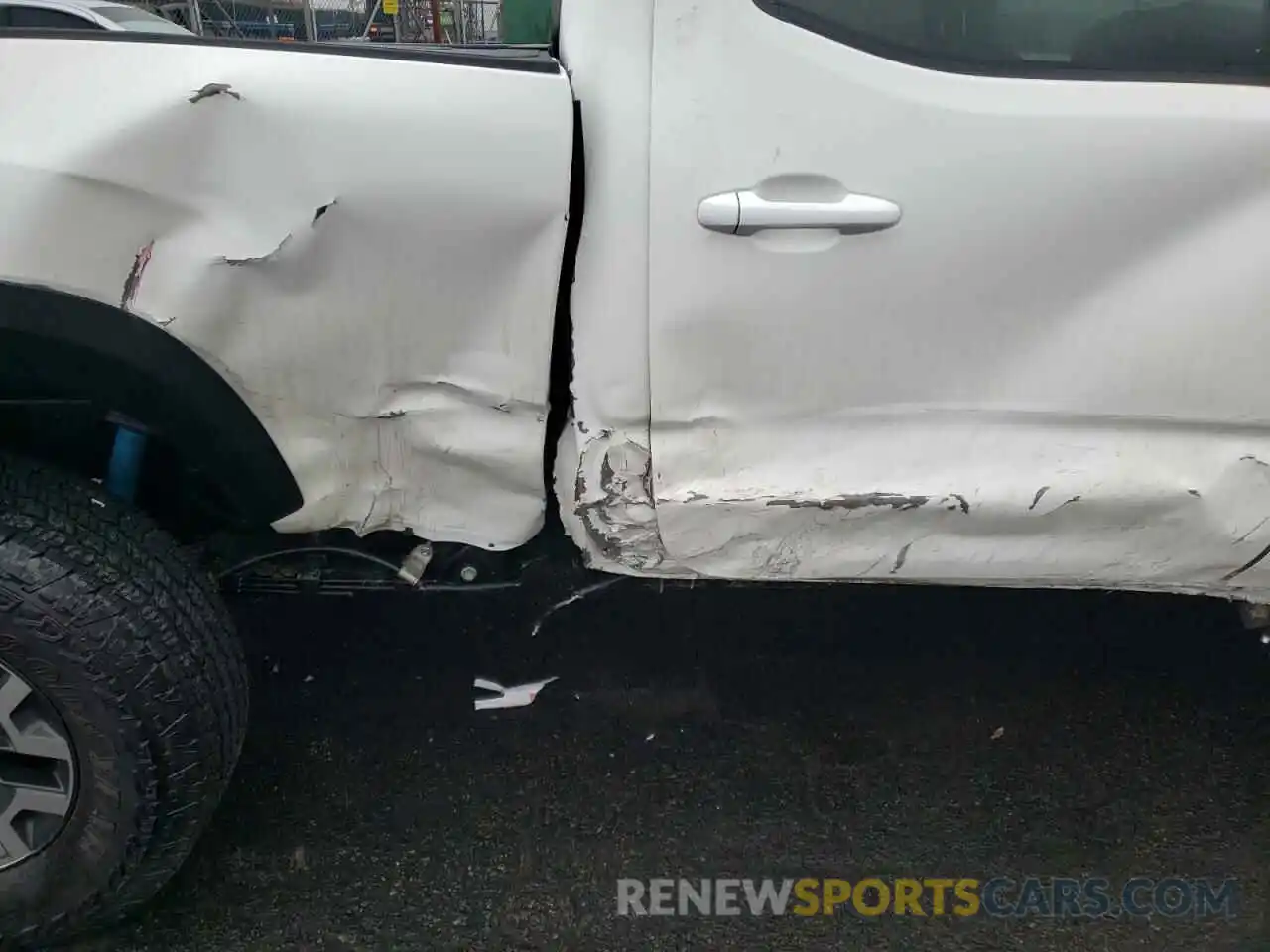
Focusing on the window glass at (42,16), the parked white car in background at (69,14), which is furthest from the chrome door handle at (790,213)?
the window glass at (42,16)

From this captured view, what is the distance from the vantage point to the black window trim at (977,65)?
149 cm

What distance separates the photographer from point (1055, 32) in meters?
1.56

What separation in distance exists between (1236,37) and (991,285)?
0.53 metres

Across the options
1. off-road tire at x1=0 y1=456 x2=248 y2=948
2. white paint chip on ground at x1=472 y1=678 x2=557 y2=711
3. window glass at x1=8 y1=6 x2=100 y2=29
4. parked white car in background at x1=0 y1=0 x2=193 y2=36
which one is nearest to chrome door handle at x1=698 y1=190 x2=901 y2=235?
off-road tire at x1=0 y1=456 x2=248 y2=948

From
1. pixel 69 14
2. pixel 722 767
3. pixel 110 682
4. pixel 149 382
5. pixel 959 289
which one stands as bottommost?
pixel 722 767

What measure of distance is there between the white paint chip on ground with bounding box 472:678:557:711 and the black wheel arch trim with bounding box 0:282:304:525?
0.89 m

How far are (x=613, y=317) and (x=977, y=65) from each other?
0.67 metres

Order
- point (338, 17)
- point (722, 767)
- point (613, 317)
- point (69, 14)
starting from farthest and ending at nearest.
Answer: point (338, 17)
point (69, 14)
point (722, 767)
point (613, 317)

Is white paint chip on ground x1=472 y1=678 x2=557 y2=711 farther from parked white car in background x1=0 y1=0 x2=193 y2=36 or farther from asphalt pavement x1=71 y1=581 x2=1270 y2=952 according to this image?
parked white car in background x1=0 y1=0 x2=193 y2=36

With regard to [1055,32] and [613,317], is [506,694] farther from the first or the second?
[1055,32]

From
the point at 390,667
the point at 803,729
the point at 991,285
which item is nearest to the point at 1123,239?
the point at 991,285

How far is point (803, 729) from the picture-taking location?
236 centimetres

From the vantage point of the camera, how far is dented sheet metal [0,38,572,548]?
1.40m

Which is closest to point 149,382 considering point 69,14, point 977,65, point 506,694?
point 506,694
